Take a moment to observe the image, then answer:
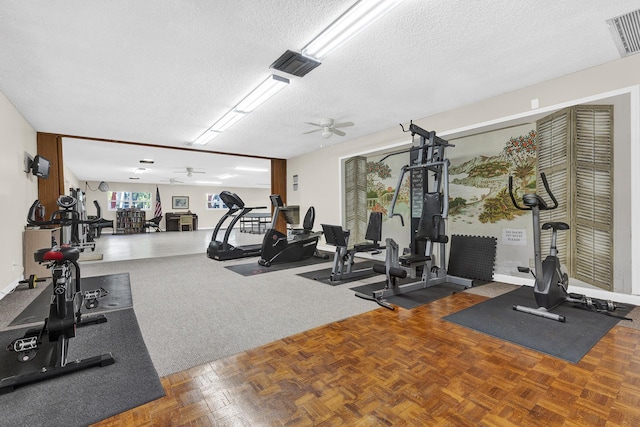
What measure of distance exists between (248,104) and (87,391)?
3.80 m

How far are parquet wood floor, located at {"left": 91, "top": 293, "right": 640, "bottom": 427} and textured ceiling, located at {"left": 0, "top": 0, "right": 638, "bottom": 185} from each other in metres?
2.69

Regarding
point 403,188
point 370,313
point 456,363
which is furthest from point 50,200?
point 456,363

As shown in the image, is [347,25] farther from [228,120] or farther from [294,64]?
[228,120]

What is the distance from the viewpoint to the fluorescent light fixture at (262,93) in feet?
11.8

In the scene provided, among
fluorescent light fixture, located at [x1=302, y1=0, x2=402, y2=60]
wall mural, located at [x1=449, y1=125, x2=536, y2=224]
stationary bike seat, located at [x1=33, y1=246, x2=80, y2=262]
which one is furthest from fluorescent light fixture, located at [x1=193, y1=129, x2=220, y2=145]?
wall mural, located at [x1=449, y1=125, x2=536, y2=224]

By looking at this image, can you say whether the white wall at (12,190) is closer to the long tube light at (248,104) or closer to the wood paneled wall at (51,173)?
the wood paneled wall at (51,173)

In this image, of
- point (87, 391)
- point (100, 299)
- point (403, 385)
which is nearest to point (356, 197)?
point (100, 299)

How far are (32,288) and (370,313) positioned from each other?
4.63 meters

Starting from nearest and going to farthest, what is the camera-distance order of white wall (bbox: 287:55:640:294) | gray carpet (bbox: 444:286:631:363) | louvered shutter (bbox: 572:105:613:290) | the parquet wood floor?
the parquet wood floor, gray carpet (bbox: 444:286:631:363), white wall (bbox: 287:55:640:294), louvered shutter (bbox: 572:105:613:290)

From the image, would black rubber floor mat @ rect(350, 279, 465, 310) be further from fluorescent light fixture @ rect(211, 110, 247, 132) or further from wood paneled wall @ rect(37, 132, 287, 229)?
wood paneled wall @ rect(37, 132, 287, 229)

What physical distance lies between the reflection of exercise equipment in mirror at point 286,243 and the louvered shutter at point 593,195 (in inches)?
151

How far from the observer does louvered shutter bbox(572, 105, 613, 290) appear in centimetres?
331

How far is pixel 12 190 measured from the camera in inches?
161

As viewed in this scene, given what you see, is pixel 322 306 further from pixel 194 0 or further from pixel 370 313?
pixel 194 0
